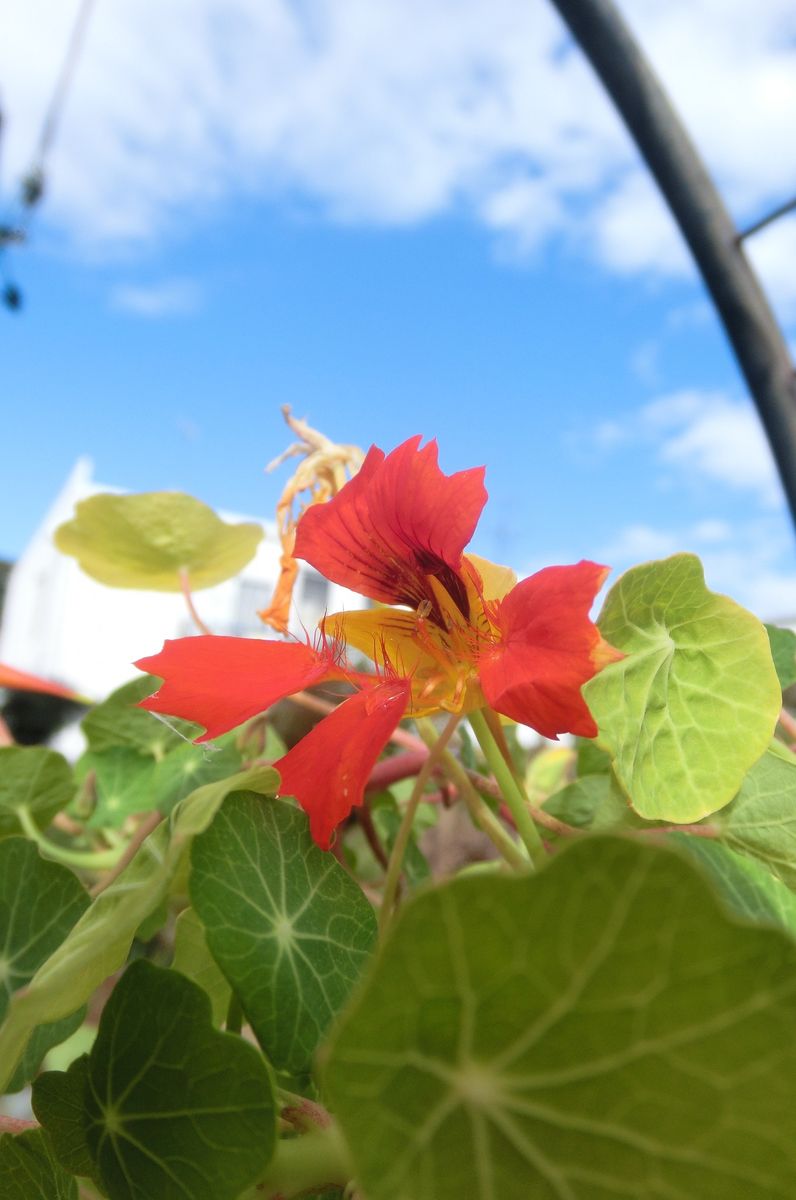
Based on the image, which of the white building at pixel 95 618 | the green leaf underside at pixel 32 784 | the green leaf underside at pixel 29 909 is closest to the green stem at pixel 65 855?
the green leaf underside at pixel 32 784

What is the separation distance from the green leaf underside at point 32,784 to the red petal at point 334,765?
0.20m

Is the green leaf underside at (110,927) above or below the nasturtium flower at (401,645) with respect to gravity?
below

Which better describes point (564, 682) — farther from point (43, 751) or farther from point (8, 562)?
point (8, 562)

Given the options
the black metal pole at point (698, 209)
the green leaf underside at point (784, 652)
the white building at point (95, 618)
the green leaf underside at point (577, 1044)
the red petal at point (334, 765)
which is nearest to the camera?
A: the green leaf underside at point (577, 1044)

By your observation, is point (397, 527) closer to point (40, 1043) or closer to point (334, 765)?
point (334, 765)

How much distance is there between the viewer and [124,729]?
49 centimetres

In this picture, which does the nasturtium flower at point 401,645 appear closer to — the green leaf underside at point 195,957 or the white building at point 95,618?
the green leaf underside at point 195,957

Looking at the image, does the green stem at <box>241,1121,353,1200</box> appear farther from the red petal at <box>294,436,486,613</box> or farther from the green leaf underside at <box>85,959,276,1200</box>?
the red petal at <box>294,436,486,613</box>

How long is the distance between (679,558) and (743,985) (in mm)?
163

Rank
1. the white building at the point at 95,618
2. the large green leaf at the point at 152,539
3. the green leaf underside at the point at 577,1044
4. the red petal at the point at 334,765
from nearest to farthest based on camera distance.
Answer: the green leaf underside at the point at 577,1044 → the red petal at the point at 334,765 → the large green leaf at the point at 152,539 → the white building at the point at 95,618

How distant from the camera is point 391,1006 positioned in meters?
0.11

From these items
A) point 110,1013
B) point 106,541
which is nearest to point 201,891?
point 110,1013

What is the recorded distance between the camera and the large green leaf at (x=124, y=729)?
0.48 m

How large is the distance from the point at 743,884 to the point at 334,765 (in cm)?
12
